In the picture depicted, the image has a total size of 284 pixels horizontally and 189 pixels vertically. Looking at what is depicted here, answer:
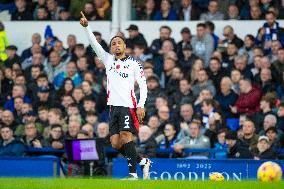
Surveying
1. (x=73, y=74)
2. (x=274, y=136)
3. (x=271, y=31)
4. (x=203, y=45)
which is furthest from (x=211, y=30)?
(x=274, y=136)

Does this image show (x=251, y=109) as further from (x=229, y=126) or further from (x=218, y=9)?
(x=218, y=9)

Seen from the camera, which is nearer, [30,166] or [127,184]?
[127,184]

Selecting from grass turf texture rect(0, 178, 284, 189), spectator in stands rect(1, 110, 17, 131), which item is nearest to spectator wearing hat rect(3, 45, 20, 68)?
spectator in stands rect(1, 110, 17, 131)

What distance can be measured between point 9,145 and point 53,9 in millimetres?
5713

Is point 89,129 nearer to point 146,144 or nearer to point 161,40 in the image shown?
point 146,144

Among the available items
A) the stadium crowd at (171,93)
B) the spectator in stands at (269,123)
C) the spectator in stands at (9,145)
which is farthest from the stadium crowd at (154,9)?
the spectator in stands at (9,145)

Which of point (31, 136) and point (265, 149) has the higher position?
point (31, 136)

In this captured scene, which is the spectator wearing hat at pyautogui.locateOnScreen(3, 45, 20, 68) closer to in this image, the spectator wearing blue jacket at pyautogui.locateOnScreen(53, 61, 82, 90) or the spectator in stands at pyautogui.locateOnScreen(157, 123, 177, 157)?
the spectator wearing blue jacket at pyautogui.locateOnScreen(53, 61, 82, 90)

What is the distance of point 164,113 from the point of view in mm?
22141

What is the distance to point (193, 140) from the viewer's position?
2120cm

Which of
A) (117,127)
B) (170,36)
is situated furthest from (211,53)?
(117,127)

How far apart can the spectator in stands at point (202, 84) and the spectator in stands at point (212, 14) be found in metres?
2.47

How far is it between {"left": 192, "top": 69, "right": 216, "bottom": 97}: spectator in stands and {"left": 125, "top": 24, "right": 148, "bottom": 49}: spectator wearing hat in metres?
1.96

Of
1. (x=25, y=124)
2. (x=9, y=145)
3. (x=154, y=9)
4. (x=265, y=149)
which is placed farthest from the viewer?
(x=154, y=9)
